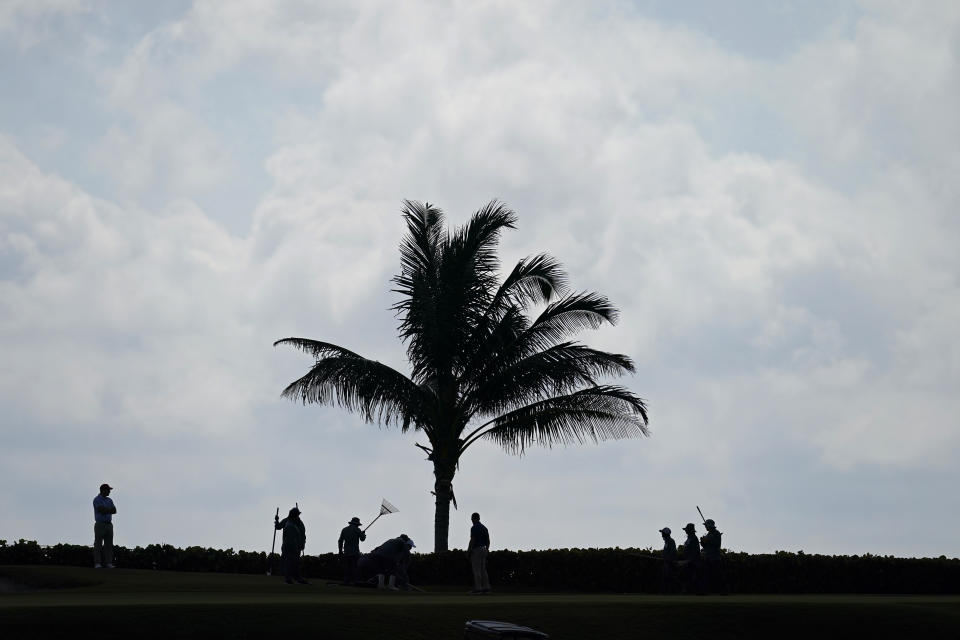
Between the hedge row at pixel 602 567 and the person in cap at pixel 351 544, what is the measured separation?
4.65 metres

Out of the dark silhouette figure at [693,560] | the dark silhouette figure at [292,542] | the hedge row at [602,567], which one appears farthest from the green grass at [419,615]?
the hedge row at [602,567]

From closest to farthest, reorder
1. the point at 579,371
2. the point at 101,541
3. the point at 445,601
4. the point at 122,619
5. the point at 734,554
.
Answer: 1. the point at 122,619
2. the point at 445,601
3. the point at 101,541
4. the point at 734,554
5. the point at 579,371

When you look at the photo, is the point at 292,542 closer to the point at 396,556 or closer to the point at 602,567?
the point at 396,556

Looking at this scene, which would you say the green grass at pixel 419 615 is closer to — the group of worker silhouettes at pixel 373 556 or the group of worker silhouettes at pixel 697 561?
the group of worker silhouettes at pixel 373 556

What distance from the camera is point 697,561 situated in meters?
27.8

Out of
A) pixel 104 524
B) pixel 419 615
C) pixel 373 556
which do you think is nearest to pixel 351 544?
pixel 373 556

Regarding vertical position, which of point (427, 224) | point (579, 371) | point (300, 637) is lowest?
point (300, 637)

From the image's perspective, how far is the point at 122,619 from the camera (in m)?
18.4

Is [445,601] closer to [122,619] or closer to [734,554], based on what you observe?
[122,619]

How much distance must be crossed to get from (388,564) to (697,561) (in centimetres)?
738

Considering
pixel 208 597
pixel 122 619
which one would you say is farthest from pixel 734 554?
pixel 122 619

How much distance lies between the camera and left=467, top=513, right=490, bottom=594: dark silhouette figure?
2722 centimetres

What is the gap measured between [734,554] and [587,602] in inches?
460

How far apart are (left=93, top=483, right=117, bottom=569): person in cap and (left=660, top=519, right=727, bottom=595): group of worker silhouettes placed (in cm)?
1364
